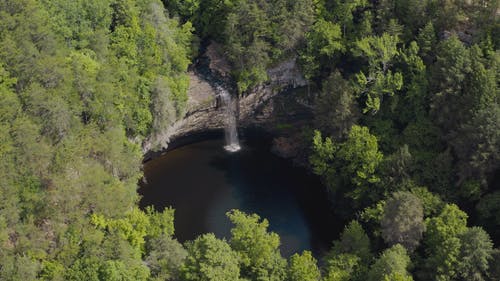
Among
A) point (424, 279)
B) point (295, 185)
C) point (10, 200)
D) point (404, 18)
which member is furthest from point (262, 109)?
point (10, 200)

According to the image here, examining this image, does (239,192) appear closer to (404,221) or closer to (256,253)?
(256,253)

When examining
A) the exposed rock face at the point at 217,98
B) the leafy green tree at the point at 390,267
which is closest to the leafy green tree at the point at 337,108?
the exposed rock face at the point at 217,98

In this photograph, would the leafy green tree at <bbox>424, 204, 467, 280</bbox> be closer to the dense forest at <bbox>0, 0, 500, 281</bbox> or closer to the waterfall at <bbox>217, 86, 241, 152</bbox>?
the dense forest at <bbox>0, 0, 500, 281</bbox>

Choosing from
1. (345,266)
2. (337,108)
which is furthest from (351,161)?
(345,266)

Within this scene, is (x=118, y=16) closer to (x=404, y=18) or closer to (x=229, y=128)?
(x=229, y=128)

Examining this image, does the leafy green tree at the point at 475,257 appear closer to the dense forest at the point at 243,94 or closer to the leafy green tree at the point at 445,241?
the dense forest at the point at 243,94

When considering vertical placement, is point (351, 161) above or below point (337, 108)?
below

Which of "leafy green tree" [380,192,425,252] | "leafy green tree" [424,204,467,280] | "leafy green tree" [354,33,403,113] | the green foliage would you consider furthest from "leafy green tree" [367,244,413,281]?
"leafy green tree" [354,33,403,113]

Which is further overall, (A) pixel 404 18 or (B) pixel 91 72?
(A) pixel 404 18
